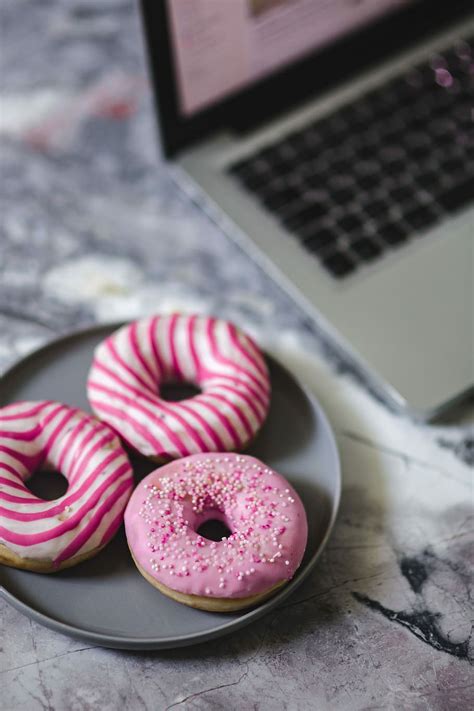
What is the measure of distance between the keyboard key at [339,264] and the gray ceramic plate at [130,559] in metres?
0.12

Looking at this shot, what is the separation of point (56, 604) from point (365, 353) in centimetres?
34

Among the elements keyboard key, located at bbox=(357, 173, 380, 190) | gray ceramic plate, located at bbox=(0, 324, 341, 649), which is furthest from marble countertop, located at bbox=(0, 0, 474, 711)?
keyboard key, located at bbox=(357, 173, 380, 190)

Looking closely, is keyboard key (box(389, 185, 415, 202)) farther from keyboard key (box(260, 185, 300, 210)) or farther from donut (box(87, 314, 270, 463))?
donut (box(87, 314, 270, 463))

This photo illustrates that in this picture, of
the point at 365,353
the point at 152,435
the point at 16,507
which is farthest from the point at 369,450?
the point at 16,507

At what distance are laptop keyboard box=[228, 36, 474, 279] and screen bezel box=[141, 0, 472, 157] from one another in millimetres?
43

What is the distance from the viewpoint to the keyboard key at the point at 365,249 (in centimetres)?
78

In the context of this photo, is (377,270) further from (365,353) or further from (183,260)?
(183,260)

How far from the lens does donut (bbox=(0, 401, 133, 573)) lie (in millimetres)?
568

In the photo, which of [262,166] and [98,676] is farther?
[262,166]

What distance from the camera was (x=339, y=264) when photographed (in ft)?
2.53

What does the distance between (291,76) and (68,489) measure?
0.52 m

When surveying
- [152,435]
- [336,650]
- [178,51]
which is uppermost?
[178,51]

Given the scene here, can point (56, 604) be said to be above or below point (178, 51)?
below

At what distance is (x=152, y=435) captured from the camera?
24.8 inches
